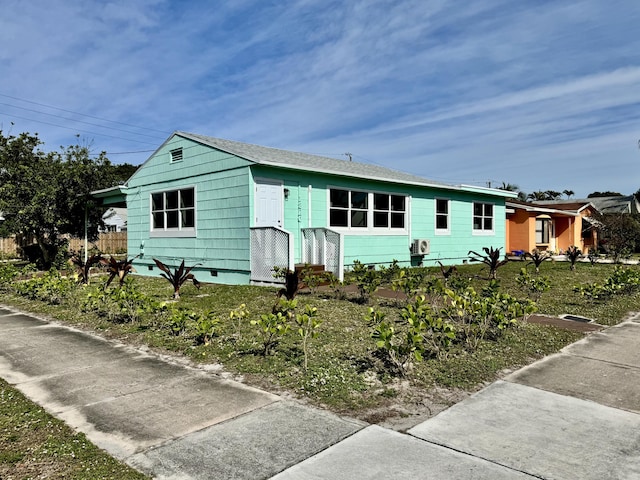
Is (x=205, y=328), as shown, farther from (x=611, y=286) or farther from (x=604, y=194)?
(x=604, y=194)

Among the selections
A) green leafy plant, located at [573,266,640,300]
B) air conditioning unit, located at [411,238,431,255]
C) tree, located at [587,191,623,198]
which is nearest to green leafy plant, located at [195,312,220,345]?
green leafy plant, located at [573,266,640,300]

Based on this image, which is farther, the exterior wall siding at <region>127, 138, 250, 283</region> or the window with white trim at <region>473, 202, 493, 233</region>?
the window with white trim at <region>473, 202, 493, 233</region>

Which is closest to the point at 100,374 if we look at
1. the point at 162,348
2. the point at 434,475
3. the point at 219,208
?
the point at 162,348

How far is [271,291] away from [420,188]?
8.22m

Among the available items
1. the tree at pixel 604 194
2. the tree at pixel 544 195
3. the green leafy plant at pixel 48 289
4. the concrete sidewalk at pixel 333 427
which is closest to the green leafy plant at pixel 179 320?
the concrete sidewalk at pixel 333 427

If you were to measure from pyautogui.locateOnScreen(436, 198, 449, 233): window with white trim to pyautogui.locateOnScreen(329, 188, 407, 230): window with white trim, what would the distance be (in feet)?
6.46

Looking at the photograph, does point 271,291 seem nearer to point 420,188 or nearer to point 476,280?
point 476,280

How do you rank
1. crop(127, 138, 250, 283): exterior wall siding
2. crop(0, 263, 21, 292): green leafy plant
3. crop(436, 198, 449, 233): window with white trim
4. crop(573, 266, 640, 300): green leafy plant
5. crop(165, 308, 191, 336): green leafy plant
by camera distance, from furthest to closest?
crop(436, 198, 449, 233): window with white trim < crop(127, 138, 250, 283): exterior wall siding < crop(0, 263, 21, 292): green leafy plant < crop(573, 266, 640, 300): green leafy plant < crop(165, 308, 191, 336): green leafy plant

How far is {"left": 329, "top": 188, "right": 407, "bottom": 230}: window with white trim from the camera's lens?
13.5m

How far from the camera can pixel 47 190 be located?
15898mm

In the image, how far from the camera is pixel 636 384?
425cm

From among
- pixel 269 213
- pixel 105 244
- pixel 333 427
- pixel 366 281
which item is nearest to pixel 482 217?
pixel 269 213

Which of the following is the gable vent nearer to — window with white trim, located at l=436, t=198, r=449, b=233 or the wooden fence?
window with white trim, located at l=436, t=198, r=449, b=233

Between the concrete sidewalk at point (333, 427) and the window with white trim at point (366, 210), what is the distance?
8.94 meters
